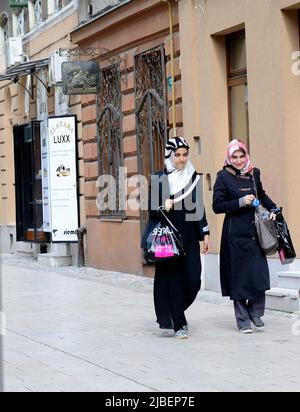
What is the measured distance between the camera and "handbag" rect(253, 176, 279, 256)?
462 inches

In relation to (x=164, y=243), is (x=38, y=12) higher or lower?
higher

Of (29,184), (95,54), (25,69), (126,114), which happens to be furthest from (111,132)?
(29,184)

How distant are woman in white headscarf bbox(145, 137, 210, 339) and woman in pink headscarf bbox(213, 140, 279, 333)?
0.88ft

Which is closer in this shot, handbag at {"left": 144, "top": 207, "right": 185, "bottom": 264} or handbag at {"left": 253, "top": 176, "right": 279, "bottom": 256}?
handbag at {"left": 144, "top": 207, "right": 185, "bottom": 264}

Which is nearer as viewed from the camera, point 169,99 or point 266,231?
point 266,231

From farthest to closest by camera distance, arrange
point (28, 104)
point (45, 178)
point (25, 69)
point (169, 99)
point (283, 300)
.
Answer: point (28, 104) < point (25, 69) < point (45, 178) < point (169, 99) < point (283, 300)

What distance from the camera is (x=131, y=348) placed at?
11.0 metres

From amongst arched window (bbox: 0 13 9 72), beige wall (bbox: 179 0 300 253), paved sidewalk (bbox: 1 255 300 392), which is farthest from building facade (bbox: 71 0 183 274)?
arched window (bbox: 0 13 9 72)

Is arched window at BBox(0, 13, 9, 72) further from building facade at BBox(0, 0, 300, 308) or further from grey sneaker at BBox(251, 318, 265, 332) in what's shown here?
grey sneaker at BBox(251, 318, 265, 332)

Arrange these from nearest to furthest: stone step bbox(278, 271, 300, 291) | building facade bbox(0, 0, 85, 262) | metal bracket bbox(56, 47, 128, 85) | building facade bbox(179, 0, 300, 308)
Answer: stone step bbox(278, 271, 300, 291)
building facade bbox(179, 0, 300, 308)
metal bracket bbox(56, 47, 128, 85)
building facade bbox(0, 0, 85, 262)

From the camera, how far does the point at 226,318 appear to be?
13.4 m

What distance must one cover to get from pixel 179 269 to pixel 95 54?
1102cm

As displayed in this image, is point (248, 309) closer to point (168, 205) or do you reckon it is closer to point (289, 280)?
point (168, 205)
